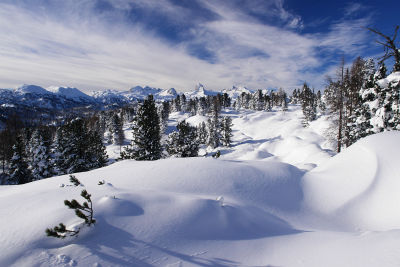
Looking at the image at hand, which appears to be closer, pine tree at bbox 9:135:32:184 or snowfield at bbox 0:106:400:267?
snowfield at bbox 0:106:400:267

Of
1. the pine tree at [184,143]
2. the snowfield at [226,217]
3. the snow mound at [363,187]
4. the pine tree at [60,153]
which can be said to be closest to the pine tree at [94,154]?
the pine tree at [60,153]

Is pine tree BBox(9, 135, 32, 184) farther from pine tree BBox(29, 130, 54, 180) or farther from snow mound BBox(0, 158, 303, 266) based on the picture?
snow mound BBox(0, 158, 303, 266)

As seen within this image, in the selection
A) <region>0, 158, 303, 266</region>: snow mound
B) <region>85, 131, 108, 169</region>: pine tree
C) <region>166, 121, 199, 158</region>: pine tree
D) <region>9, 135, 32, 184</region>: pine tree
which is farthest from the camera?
<region>9, 135, 32, 184</region>: pine tree

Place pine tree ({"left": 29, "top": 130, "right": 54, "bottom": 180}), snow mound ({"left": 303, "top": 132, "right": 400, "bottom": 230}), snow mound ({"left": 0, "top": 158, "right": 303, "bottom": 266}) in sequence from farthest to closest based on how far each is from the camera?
pine tree ({"left": 29, "top": 130, "right": 54, "bottom": 180}) → snow mound ({"left": 303, "top": 132, "right": 400, "bottom": 230}) → snow mound ({"left": 0, "top": 158, "right": 303, "bottom": 266})

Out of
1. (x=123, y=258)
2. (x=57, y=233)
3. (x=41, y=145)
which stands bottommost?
(x=41, y=145)

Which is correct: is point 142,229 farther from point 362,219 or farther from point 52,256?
point 362,219

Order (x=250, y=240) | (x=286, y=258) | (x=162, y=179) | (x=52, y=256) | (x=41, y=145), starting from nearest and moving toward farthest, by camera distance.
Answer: (x=52, y=256) < (x=286, y=258) < (x=250, y=240) < (x=162, y=179) < (x=41, y=145)

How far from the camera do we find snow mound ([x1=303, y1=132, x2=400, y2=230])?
17.2ft

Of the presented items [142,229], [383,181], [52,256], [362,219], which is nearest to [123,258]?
[142,229]

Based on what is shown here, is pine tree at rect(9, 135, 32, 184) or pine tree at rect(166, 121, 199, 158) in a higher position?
pine tree at rect(166, 121, 199, 158)

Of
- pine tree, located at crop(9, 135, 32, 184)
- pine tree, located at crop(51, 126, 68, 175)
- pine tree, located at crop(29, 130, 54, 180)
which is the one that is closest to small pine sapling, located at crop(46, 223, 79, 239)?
pine tree, located at crop(51, 126, 68, 175)

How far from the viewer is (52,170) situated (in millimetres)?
25625

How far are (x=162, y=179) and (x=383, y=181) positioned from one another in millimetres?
7160

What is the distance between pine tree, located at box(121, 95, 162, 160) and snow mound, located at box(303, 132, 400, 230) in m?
16.2
